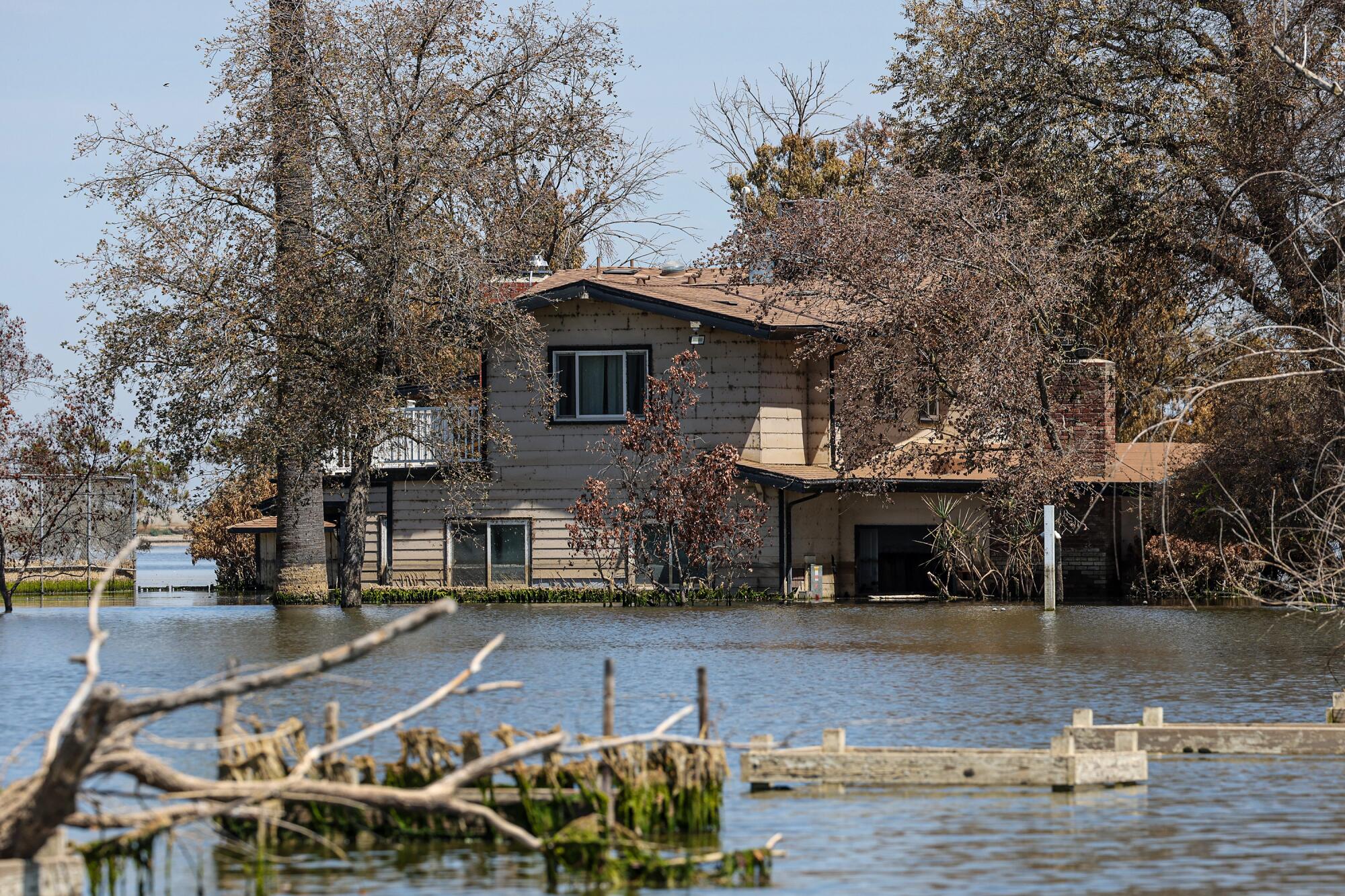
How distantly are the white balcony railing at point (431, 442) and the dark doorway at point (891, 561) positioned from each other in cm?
995

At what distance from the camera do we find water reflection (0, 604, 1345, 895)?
1389cm

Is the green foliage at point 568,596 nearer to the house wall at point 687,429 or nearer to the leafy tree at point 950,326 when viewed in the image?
the house wall at point 687,429

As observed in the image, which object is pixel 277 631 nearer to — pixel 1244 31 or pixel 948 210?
pixel 948 210

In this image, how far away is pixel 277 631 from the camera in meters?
35.8

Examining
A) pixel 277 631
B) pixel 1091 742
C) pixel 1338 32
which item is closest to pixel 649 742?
pixel 1091 742

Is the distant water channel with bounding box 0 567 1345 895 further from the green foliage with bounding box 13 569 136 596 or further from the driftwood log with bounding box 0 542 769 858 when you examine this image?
the green foliage with bounding box 13 569 136 596

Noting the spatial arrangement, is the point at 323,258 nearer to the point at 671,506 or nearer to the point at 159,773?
the point at 671,506

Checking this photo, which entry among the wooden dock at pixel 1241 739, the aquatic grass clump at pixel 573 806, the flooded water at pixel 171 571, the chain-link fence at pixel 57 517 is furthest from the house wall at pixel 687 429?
the aquatic grass clump at pixel 573 806

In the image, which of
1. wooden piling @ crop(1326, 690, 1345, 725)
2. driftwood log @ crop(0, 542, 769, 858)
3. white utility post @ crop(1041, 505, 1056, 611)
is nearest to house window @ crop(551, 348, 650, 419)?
white utility post @ crop(1041, 505, 1056, 611)

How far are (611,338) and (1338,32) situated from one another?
18.4 meters

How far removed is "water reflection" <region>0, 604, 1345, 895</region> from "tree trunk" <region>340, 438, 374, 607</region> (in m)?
1.05

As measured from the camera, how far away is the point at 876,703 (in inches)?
909

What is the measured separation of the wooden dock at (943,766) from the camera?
16.6 meters

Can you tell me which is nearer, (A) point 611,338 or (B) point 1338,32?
(B) point 1338,32
